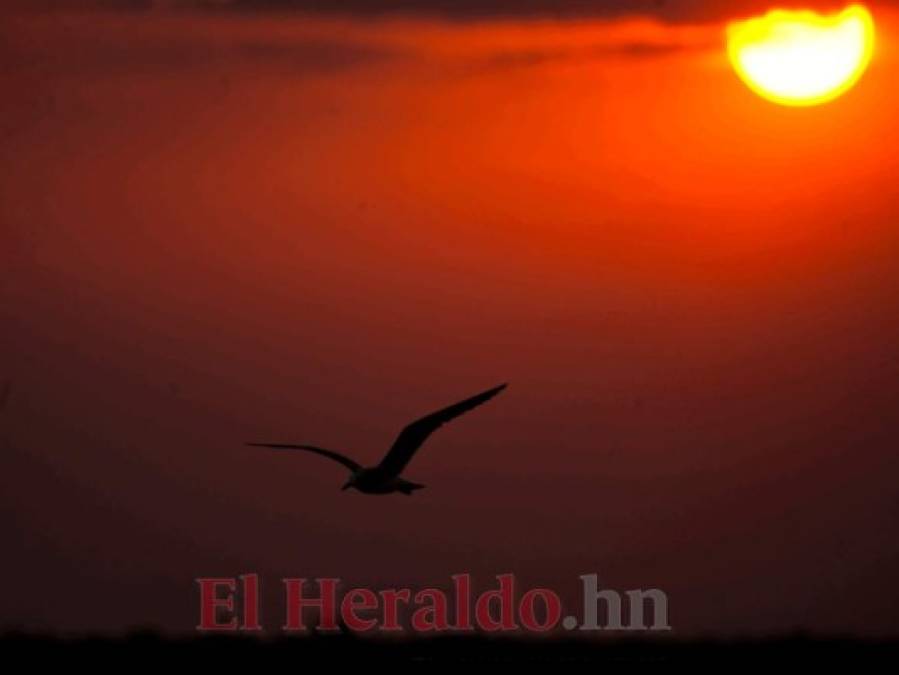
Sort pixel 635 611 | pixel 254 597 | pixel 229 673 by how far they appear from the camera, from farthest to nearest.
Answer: pixel 635 611
pixel 254 597
pixel 229 673

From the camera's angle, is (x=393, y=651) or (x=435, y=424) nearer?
(x=435, y=424)

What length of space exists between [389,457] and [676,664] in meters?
5.26

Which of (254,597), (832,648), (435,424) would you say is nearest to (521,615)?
(254,597)

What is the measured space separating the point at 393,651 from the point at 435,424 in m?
4.69

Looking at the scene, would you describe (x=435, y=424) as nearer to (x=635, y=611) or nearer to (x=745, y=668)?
(x=745, y=668)

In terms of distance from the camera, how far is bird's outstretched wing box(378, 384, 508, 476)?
37.2 m

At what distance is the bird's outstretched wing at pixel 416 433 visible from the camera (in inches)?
1463

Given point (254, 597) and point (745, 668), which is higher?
point (254, 597)

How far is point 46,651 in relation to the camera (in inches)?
1662

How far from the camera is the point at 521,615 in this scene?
49.6 meters

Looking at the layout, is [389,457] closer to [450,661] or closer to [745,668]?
[450,661]

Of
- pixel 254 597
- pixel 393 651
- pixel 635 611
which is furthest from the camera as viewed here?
pixel 635 611

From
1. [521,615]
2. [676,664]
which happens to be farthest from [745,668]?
[521,615]

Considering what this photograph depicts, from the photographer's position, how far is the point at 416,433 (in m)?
39.7
